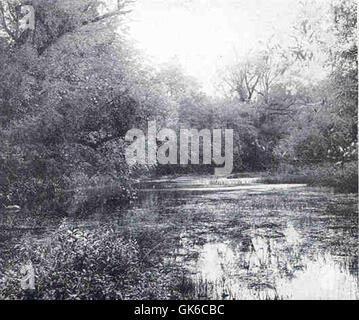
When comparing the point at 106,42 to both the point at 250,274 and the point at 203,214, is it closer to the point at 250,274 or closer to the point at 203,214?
the point at 203,214

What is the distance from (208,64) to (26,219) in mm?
7470

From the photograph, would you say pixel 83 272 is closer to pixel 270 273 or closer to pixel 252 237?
pixel 270 273

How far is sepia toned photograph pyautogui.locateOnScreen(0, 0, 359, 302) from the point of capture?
8.38 m

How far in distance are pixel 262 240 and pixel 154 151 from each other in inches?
195

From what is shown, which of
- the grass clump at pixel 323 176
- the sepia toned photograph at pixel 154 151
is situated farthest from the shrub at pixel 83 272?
the grass clump at pixel 323 176

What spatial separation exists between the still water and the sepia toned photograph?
0.05 meters

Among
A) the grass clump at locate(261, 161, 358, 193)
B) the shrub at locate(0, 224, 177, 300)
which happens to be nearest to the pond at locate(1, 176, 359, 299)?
the grass clump at locate(261, 161, 358, 193)

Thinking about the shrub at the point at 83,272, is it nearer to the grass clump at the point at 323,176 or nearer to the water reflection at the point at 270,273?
the water reflection at the point at 270,273

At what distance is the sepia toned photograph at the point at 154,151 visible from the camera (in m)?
8.38

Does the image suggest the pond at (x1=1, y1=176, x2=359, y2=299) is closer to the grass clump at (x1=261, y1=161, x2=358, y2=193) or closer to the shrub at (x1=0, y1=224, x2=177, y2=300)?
the grass clump at (x1=261, y1=161, x2=358, y2=193)

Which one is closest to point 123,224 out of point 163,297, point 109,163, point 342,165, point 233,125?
point 109,163

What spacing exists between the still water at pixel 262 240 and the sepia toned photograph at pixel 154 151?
0.17 ft

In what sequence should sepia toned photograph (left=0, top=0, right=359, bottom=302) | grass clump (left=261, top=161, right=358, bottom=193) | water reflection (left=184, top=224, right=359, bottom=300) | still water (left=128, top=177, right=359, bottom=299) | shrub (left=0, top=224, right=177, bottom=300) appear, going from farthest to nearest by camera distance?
grass clump (left=261, top=161, right=358, bottom=193) < sepia toned photograph (left=0, top=0, right=359, bottom=302) < still water (left=128, top=177, right=359, bottom=299) < water reflection (left=184, top=224, right=359, bottom=300) < shrub (left=0, top=224, right=177, bottom=300)

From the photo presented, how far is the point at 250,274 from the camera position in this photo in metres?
8.98
